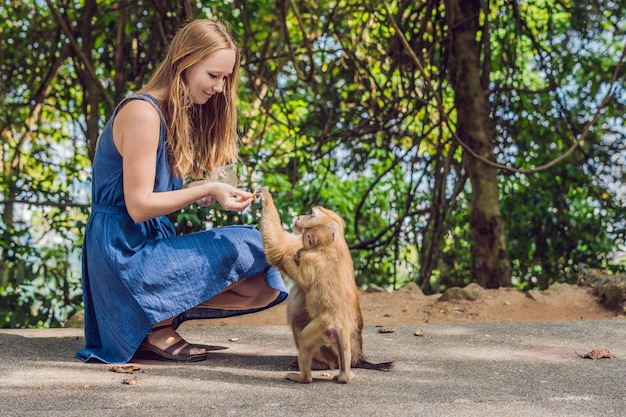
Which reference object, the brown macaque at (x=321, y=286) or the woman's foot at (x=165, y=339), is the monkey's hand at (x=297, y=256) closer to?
the brown macaque at (x=321, y=286)

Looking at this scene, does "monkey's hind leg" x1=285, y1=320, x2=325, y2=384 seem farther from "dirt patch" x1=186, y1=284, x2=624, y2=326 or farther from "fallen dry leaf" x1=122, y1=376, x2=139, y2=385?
"dirt patch" x1=186, y1=284, x2=624, y2=326

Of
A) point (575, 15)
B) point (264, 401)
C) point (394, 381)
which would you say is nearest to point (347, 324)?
point (394, 381)

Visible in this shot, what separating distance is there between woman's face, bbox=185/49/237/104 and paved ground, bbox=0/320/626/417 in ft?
4.03

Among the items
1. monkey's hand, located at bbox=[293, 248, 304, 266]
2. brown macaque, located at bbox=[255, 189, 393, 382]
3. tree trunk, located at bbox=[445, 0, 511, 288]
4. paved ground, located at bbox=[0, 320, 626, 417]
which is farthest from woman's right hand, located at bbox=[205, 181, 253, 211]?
tree trunk, located at bbox=[445, 0, 511, 288]

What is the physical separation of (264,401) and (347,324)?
543 mm

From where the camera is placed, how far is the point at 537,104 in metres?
8.39

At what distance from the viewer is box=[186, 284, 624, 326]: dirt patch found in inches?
219

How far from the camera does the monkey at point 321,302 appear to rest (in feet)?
10.3

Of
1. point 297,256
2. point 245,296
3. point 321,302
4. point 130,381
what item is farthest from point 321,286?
point 130,381

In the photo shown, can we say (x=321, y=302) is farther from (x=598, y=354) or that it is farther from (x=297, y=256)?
(x=598, y=354)

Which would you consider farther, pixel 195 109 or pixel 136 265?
pixel 195 109

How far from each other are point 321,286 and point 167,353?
0.87 metres

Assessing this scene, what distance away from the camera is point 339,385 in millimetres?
3135

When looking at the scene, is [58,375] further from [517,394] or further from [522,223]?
[522,223]
